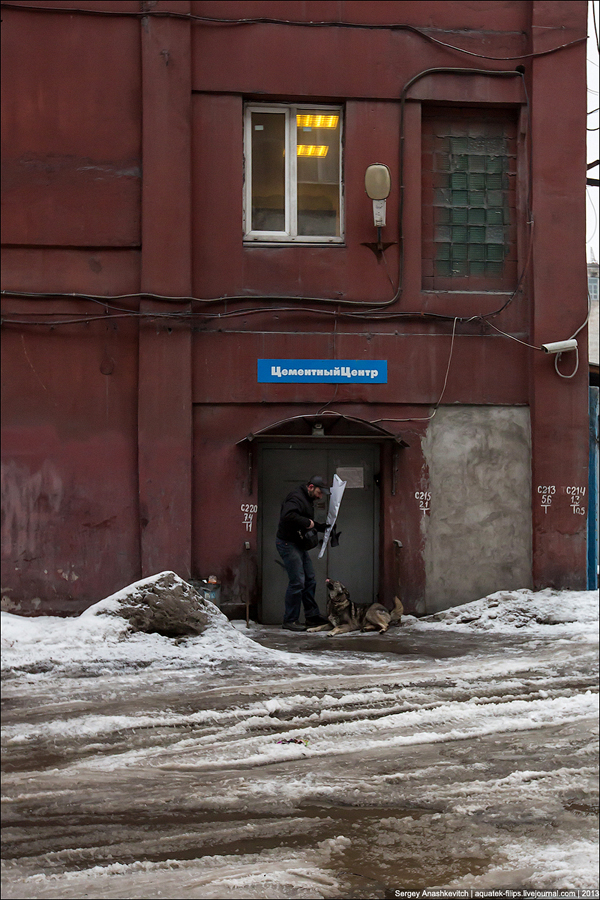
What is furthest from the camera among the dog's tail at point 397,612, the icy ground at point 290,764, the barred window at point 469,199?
the barred window at point 469,199

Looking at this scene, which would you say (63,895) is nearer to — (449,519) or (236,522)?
(236,522)

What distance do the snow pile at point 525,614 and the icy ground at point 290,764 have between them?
0.33 m

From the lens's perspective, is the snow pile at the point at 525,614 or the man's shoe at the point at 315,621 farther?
the man's shoe at the point at 315,621

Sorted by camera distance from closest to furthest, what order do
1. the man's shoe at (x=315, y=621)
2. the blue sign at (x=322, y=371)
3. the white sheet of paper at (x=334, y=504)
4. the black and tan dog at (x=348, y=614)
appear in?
the black and tan dog at (x=348, y=614) → the man's shoe at (x=315, y=621) → the white sheet of paper at (x=334, y=504) → the blue sign at (x=322, y=371)

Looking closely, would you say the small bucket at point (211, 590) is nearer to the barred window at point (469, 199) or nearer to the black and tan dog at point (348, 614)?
the black and tan dog at point (348, 614)

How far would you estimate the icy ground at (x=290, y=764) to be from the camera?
4.30 m

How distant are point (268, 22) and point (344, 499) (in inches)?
245

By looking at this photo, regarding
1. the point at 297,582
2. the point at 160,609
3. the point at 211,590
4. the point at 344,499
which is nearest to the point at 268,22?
the point at 344,499

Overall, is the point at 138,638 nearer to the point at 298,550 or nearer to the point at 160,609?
the point at 160,609

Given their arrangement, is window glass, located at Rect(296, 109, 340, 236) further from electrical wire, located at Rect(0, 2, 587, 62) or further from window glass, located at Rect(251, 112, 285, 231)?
electrical wire, located at Rect(0, 2, 587, 62)

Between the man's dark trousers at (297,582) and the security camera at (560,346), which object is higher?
the security camera at (560,346)

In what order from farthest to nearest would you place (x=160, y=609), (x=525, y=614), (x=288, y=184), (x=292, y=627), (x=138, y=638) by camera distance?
(x=288, y=184) < (x=292, y=627) < (x=525, y=614) < (x=160, y=609) < (x=138, y=638)

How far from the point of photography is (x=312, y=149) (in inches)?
443

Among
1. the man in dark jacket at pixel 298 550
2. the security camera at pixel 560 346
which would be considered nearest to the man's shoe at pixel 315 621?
the man in dark jacket at pixel 298 550
